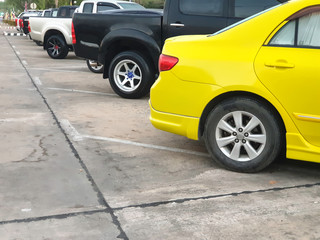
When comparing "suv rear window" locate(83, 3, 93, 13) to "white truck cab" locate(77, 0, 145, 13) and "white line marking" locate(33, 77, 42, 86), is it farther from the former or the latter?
"white line marking" locate(33, 77, 42, 86)

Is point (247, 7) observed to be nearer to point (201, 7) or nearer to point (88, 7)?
point (201, 7)

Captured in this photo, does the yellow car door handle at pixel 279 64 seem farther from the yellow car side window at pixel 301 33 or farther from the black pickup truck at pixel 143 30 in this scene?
the black pickup truck at pixel 143 30

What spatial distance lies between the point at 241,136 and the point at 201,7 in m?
3.92

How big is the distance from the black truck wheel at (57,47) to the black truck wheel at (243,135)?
13.2 meters

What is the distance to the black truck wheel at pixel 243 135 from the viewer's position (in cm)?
459

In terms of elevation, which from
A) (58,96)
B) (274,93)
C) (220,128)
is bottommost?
(58,96)

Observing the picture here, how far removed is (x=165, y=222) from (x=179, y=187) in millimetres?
784

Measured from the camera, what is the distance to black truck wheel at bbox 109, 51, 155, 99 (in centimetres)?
877

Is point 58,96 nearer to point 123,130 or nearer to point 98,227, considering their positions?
point 123,130

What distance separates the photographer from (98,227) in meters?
3.59

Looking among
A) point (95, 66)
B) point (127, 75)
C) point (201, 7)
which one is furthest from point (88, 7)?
point (201, 7)

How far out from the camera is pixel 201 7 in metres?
8.09

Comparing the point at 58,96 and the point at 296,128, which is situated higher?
the point at 296,128

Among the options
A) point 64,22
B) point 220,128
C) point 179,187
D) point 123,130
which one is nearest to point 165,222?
point 179,187
